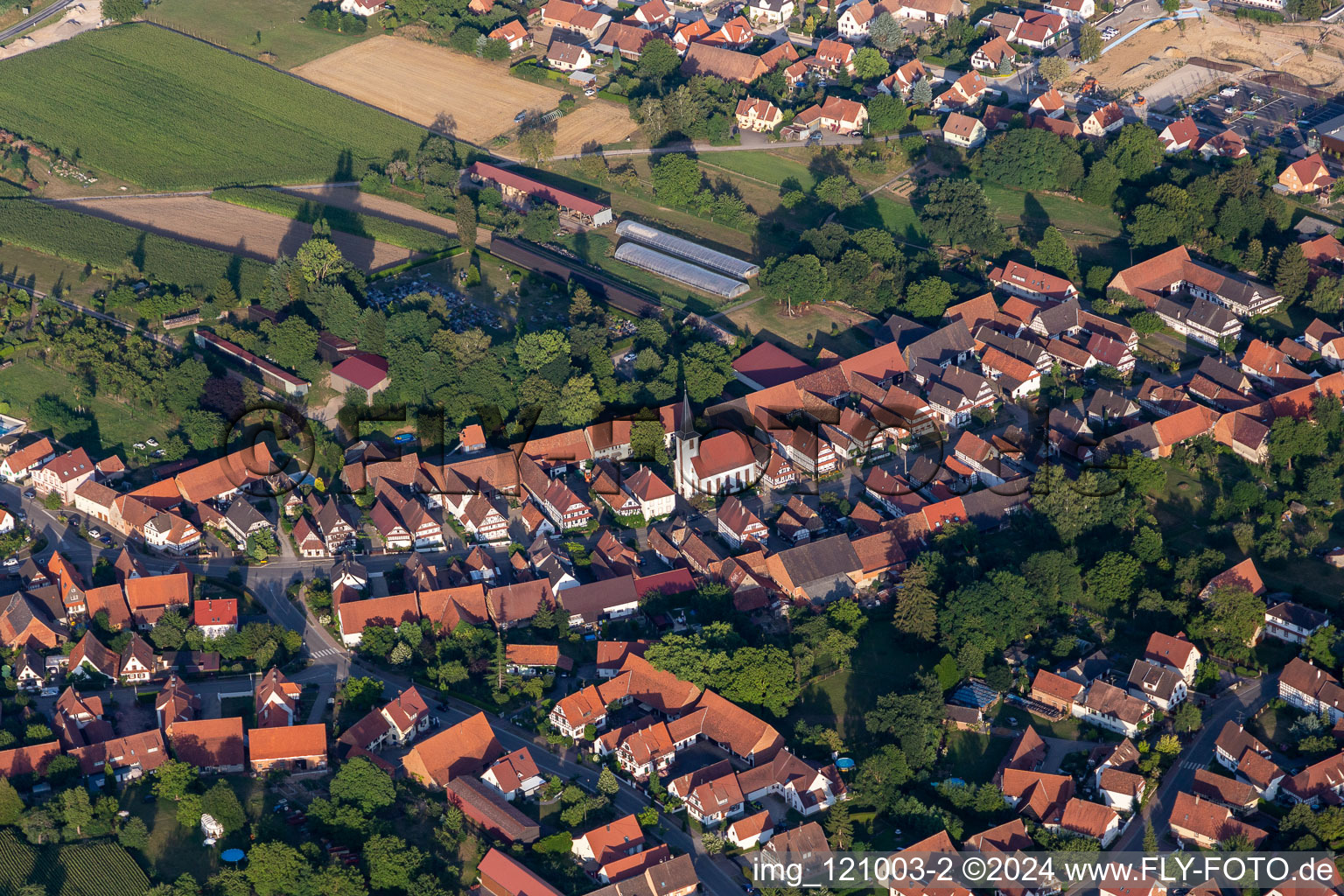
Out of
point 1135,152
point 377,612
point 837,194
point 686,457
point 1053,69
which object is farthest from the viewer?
point 1053,69

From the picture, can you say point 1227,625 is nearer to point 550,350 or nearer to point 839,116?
point 550,350

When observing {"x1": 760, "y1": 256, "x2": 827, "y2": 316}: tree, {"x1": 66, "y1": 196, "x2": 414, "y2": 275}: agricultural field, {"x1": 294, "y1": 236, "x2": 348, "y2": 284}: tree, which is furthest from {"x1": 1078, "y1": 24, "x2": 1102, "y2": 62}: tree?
{"x1": 294, "y1": 236, "x2": 348, "y2": 284}: tree

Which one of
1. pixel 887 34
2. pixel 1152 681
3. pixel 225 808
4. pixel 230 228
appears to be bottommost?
pixel 1152 681

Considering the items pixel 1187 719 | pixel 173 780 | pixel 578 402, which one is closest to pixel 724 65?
pixel 578 402

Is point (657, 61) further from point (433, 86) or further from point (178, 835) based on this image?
point (178, 835)

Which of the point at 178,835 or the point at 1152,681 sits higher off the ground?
the point at 1152,681

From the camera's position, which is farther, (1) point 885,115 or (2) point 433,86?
(2) point 433,86

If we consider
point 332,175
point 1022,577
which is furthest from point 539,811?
point 332,175

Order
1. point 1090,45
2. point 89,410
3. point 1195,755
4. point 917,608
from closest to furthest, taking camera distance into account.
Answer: point 1195,755 → point 917,608 → point 89,410 → point 1090,45

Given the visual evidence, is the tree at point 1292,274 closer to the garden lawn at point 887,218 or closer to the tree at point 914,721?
the garden lawn at point 887,218
